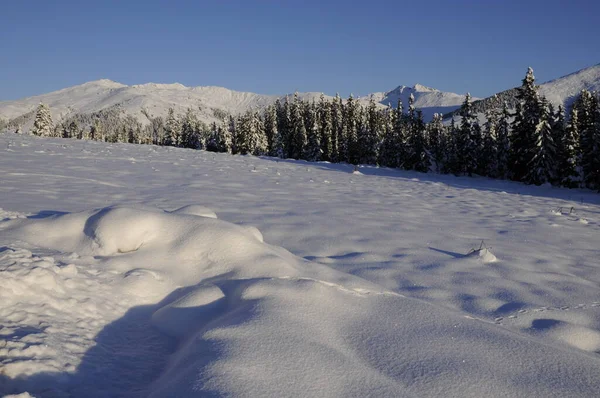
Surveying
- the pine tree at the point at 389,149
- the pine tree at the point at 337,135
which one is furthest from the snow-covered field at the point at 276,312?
the pine tree at the point at 337,135

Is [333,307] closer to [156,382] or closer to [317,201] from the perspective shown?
[156,382]

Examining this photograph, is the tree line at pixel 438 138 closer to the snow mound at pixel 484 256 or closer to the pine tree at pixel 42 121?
the pine tree at pixel 42 121

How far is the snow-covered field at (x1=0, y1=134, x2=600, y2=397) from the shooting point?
2.13 metres

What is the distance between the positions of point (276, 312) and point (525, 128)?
35507mm

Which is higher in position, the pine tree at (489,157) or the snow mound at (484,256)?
the pine tree at (489,157)

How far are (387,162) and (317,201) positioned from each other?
130 feet

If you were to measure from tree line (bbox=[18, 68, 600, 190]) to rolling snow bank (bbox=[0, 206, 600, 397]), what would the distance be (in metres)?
31.5

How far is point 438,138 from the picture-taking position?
2110 inches

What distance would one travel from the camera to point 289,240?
20.2 ft

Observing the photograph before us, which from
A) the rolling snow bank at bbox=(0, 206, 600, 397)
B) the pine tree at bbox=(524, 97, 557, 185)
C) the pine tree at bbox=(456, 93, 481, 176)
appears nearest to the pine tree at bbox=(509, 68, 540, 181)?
the pine tree at bbox=(524, 97, 557, 185)

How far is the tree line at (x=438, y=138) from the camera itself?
29.2 metres

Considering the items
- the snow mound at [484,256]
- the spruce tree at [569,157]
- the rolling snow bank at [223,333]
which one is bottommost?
the snow mound at [484,256]

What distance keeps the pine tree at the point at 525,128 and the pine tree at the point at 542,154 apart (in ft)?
1.22

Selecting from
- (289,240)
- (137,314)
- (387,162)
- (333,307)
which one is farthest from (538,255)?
(387,162)
